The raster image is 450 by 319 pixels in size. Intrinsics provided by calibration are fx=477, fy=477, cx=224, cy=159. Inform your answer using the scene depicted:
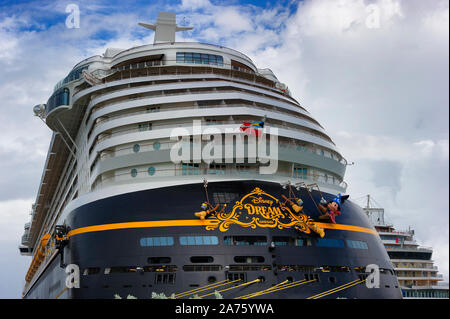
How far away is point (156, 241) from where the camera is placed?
2062 cm

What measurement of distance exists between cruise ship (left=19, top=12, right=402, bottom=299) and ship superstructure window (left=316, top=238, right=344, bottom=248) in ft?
0.17

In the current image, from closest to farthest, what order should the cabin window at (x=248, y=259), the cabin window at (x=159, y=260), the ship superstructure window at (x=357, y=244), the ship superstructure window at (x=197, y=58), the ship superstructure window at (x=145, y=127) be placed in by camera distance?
the cabin window at (x=159, y=260), the cabin window at (x=248, y=259), the ship superstructure window at (x=357, y=244), the ship superstructure window at (x=145, y=127), the ship superstructure window at (x=197, y=58)

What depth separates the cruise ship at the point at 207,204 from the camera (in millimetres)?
20156

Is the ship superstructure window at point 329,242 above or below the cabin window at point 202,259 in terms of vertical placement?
above

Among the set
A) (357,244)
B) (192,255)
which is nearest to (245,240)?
(192,255)

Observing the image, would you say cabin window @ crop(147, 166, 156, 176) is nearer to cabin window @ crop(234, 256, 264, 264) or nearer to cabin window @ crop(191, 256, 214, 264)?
cabin window @ crop(191, 256, 214, 264)

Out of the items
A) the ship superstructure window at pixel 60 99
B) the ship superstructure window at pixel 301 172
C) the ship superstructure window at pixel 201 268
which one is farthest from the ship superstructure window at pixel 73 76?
the ship superstructure window at pixel 201 268

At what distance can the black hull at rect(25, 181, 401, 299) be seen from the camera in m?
19.8

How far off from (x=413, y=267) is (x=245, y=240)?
4421 cm

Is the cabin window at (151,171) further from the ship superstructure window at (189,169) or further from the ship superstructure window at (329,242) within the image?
the ship superstructure window at (329,242)

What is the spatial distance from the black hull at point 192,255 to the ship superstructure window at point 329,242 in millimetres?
163

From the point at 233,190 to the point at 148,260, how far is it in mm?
5317

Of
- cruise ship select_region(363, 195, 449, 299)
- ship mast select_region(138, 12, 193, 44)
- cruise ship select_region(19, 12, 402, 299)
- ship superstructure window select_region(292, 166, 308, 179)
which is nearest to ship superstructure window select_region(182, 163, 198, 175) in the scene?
cruise ship select_region(19, 12, 402, 299)
